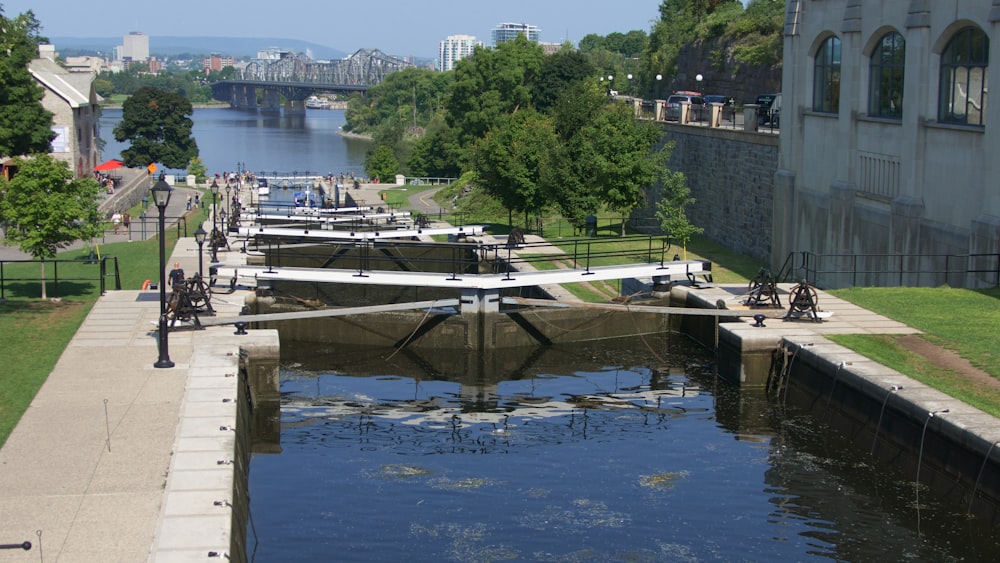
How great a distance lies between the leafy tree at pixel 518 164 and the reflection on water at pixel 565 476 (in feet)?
71.6

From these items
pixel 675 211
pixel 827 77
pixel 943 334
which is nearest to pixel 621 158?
pixel 675 211

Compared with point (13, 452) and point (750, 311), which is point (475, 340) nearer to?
point (750, 311)

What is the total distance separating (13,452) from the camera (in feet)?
54.4

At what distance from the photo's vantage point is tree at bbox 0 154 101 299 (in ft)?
92.7

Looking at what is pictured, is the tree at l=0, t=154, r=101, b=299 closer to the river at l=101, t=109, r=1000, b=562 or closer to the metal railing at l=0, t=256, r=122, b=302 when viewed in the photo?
the metal railing at l=0, t=256, r=122, b=302

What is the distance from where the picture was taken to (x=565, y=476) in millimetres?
19688

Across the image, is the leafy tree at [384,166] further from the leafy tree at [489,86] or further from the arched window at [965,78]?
the arched window at [965,78]

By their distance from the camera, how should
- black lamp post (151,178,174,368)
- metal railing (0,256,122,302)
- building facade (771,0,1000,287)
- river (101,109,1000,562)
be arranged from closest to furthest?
river (101,109,1000,562) → black lamp post (151,178,174,368) → building facade (771,0,1000,287) → metal railing (0,256,122,302)

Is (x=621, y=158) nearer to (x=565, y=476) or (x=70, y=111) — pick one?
(x=565, y=476)

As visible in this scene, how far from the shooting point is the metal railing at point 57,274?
98.5 feet

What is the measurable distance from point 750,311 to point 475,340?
264 inches

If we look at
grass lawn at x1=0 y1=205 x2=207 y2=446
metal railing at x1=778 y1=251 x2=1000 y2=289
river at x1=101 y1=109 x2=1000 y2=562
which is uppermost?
metal railing at x1=778 y1=251 x2=1000 y2=289

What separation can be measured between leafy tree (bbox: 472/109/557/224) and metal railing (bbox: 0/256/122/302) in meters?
17.9

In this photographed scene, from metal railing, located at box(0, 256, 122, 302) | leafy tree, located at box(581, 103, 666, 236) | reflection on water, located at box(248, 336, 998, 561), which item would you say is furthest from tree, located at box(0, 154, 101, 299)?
leafy tree, located at box(581, 103, 666, 236)
